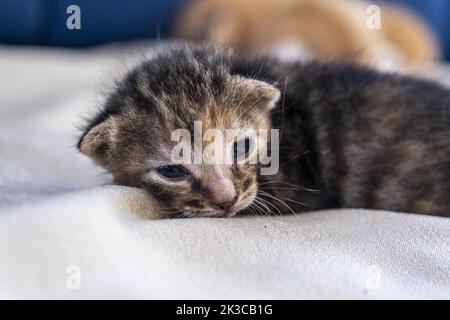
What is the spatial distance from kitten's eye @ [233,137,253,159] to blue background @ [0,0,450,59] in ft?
8.68

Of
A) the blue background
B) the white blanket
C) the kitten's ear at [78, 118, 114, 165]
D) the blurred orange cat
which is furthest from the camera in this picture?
the blue background

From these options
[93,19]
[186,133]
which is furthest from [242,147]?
[93,19]

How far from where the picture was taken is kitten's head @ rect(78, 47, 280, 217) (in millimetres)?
1146

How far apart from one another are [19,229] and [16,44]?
3.14m

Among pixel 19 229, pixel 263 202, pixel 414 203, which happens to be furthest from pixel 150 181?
pixel 414 203

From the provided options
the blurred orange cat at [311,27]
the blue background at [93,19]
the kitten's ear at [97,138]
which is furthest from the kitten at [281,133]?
the blue background at [93,19]

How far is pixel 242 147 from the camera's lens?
1.21 m

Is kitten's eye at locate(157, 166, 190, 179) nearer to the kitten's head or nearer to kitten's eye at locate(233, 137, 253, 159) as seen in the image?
the kitten's head

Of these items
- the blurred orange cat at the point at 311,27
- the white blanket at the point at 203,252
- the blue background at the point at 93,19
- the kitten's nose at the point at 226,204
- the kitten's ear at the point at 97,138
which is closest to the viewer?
the white blanket at the point at 203,252

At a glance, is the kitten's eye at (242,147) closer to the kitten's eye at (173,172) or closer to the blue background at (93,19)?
the kitten's eye at (173,172)

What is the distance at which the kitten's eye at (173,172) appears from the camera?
1168 mm

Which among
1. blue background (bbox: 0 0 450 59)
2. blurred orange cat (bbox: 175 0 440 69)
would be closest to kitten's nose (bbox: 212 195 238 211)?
blurred orange cat (bbox: 175 0 440 69)

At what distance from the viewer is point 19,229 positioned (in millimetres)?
921

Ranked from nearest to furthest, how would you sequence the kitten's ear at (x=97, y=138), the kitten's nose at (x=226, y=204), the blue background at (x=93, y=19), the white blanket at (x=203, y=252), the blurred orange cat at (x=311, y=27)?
the white blanket at (x=203, y=252) < the kitten's nose at (x=226, y=204) < the kitten's ear at (x=97, y=138) < the blurred orange cat at (x=311, y=27) < the blue background at (x=93, y=19)
